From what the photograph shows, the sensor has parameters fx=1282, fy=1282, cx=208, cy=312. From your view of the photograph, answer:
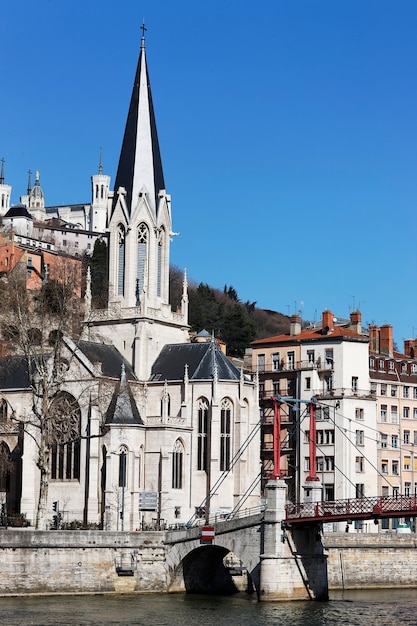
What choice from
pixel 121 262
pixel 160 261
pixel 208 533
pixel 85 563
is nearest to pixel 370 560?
pixel 208 533

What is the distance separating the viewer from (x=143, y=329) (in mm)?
79125

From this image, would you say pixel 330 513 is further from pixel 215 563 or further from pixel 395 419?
pixel 395 419

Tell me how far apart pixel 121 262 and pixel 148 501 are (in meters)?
18.4

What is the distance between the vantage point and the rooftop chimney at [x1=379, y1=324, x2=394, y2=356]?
305ft

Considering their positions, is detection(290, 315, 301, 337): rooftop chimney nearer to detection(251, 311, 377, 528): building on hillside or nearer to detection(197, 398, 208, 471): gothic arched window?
detection(251, 311, 377, 528): building on hillside

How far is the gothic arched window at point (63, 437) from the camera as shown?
68.9 metres

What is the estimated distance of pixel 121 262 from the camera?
81.7 meters

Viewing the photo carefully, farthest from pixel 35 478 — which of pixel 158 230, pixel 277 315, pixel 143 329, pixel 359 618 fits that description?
pixel 277 315

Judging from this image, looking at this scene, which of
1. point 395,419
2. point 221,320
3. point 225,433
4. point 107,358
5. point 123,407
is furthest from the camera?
point 221,320

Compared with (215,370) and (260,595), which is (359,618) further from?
(215,370)

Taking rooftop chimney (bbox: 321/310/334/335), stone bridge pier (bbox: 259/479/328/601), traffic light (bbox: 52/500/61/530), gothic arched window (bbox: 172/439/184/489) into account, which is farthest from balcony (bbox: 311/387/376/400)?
stone bridge pier (bbox: 259/479/328/601)

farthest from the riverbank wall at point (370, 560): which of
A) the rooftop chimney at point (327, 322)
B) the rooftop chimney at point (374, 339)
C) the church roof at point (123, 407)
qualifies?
the rooftop chimney at point (374, 339)

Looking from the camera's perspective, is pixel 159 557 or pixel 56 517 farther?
pixel 56 517

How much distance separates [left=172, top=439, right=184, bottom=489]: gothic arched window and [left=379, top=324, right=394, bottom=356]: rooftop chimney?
2384 cm
